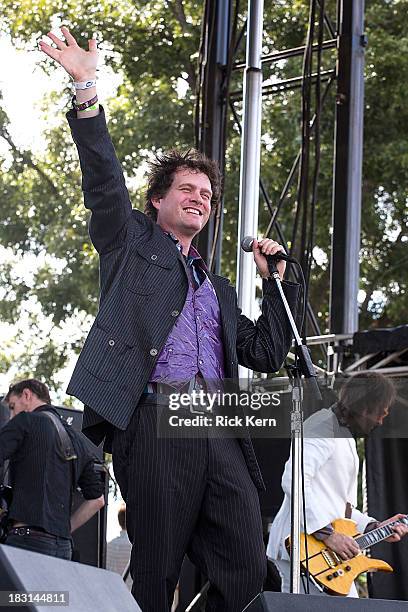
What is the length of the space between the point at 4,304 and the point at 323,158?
464cm

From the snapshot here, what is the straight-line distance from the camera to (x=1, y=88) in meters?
14.8

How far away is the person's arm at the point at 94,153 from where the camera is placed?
2.69 metres

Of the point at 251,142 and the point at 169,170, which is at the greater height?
the point at 251,142

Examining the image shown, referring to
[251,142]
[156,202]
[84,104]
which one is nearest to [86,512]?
[251,142]

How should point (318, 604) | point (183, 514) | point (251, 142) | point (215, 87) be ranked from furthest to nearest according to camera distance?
point (215, 87) → point (251, 142) → point (183, 514) → point (318, 604)

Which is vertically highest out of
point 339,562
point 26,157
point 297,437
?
point 26,157

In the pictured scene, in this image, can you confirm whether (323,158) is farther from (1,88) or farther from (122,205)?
(122,205)

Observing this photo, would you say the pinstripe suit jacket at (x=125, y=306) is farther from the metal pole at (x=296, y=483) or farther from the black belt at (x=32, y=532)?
the black belt at (x=32, y=532)

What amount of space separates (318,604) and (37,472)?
280 centimetres

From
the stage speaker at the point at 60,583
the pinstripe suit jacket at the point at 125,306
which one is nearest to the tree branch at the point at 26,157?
the pinstripe suit jacket at the point at 125,306

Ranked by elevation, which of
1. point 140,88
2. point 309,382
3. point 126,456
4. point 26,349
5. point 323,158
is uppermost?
point 140,88

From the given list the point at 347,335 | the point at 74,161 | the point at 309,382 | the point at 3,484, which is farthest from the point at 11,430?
the point at 74,161

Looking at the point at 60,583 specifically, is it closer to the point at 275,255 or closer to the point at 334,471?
the point at 275,255

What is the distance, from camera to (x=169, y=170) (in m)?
3.12
